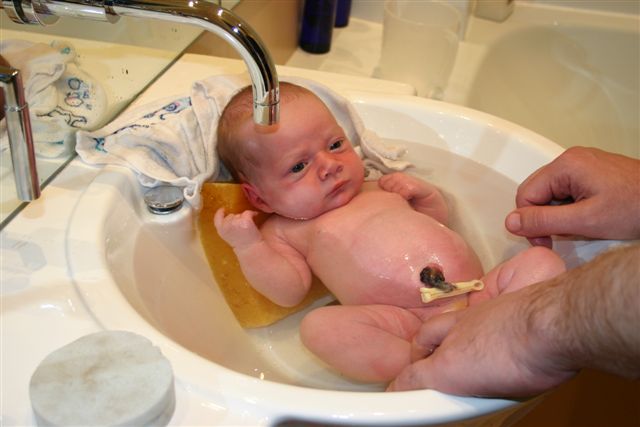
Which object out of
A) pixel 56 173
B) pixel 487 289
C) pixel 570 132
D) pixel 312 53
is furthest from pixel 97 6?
pixel 570 132

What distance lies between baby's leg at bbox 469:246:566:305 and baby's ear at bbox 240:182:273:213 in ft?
1.18

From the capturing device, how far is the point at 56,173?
822 mm

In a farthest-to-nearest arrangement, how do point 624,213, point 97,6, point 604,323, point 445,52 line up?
point 445,52 → point 624,213 → point 97,6 → point 604,323

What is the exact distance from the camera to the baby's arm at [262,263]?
0.88 metres

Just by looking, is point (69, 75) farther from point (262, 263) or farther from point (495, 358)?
point (495, 358)

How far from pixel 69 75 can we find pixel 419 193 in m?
0.56

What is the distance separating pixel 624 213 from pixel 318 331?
409mm

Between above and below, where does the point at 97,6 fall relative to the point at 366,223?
above

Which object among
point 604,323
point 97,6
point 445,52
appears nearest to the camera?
point 604,323

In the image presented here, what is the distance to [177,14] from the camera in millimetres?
594

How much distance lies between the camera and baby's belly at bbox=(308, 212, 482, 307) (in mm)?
906

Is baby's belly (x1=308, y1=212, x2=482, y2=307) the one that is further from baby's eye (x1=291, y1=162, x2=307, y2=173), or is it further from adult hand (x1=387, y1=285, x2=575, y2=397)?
adult hand (x1=387, y1=285, x2=575, y2=397)

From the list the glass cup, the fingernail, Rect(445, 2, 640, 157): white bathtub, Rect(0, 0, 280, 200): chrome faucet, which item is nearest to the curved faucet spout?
Rect(0, 0, 280, 200): chrome faucet

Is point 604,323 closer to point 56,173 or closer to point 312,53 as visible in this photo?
point 56,173
